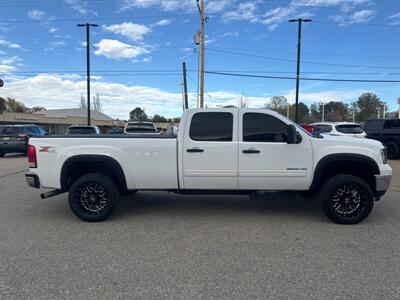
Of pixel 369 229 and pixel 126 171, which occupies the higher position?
pixel 126 171

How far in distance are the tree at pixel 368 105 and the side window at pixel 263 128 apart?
97627 mm

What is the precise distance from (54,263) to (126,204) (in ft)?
10.7

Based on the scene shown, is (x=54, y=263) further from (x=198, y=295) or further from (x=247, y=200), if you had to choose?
(x=247, y=200)

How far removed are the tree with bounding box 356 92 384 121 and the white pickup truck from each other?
319ft

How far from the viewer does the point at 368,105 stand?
323 feet

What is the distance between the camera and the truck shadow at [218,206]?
6.71 meters

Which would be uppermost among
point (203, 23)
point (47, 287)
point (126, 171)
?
point (203, 23)

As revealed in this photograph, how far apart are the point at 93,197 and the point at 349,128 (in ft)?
47.8

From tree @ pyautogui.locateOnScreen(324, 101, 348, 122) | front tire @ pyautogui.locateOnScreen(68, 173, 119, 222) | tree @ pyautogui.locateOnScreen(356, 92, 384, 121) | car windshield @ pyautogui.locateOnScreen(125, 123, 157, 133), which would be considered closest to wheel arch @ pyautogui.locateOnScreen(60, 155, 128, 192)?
front tire @ pyautogui.locateOnScreen(68, 173, 119, 222)

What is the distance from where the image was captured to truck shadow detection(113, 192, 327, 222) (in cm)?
671

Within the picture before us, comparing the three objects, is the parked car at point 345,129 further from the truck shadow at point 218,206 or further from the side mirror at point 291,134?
the side mirror at point 291,134

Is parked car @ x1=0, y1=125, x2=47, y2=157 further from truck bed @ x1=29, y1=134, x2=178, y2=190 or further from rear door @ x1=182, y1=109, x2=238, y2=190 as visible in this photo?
rear door @ x1=182, y1=109, x2=238, y2=190

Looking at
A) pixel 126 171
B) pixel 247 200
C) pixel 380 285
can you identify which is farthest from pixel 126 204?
pixel 380 285

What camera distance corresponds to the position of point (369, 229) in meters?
5.88
